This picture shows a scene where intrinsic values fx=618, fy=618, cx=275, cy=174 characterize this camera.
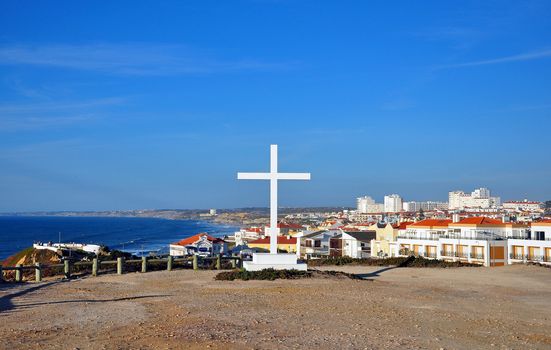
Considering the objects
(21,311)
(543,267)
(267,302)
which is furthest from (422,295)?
(543,267)

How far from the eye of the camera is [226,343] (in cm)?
1193

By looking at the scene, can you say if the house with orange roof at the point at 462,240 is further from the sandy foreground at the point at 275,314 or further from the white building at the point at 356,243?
the sandy foreground at the point at 275,314

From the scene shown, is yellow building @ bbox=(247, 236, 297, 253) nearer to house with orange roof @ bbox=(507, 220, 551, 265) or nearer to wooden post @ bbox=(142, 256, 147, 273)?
house with orange roof @ bbox=(507, 220, 551, 265)

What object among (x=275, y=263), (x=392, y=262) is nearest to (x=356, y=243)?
(x=392, y=262)

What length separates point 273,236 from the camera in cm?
2764

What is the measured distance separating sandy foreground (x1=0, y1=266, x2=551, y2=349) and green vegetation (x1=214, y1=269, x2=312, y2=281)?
2.75ft

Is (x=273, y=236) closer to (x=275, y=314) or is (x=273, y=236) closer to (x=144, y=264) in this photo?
(x=144, y=264)

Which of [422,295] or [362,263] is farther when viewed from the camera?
[362,263]

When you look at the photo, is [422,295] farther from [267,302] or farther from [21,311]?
[21,311]

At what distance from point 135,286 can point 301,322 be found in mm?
10313

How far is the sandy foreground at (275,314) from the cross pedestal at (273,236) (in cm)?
253

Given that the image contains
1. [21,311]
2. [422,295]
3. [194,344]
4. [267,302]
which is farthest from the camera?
[422,295]

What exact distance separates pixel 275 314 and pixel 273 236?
11.9 metres

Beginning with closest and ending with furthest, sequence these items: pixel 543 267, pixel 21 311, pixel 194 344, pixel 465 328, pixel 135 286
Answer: pixel 194 344, pixel 465 328, pixel 21 311, pixel 135 286, pixel 543 267
